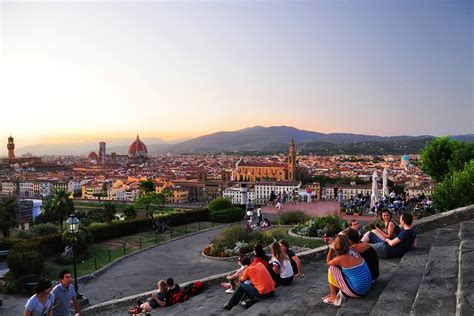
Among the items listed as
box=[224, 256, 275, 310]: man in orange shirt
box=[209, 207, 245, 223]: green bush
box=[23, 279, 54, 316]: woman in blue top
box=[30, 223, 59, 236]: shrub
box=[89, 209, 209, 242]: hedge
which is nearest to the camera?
box=[23, 279, 54, 316]: woman in blue top

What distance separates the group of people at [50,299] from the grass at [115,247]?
318 inches

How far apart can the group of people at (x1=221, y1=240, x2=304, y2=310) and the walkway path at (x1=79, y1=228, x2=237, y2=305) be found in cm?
600

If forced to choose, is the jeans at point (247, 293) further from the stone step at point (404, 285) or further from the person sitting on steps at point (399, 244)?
the person sitting on steps at point (399, 244)

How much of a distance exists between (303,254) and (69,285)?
344cm

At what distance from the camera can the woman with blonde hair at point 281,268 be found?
19.4ft

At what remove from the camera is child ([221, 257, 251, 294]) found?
6092 millimetres

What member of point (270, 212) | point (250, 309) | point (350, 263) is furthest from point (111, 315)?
point (270, 212)

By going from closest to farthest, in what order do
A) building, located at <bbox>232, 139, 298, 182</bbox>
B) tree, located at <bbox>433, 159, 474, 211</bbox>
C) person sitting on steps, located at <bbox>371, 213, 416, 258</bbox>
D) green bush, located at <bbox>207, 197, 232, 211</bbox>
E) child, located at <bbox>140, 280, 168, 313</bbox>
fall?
1. person sitting on steps, located at <bbox>371, 213, 416, 258</bbox>
2. child, located at <bbox>140, 280, 168, 313</bbox>
3. tree, located at <bbox>433, 159, 474, 211</bbox>
4. green bush, located at <bbox>207, 197, 232, 211</bbox>
5. building, located at <bbox>232, 139, 298, 182</bbox>

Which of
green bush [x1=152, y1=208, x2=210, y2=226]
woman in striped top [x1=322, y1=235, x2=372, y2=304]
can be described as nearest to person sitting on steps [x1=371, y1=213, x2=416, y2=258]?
woman in striped top [x1=322, y1=235, x2=372, y2=304]

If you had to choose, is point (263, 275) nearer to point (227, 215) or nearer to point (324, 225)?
point (324, 225)

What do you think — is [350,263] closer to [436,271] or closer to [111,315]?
[436,271]

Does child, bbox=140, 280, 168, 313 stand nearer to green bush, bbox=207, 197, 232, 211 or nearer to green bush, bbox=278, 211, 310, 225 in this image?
green bush, bbox=278, 211, 310, 225

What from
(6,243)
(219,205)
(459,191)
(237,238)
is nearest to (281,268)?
(237,238)

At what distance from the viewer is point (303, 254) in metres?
7.17
